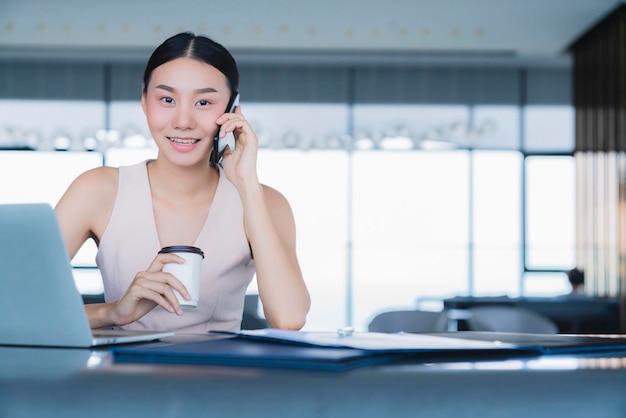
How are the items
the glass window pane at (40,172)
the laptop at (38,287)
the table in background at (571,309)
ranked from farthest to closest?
1. the glass window pane at (40,172)
2. the table in background at (571,309)
3. the laptop at (38,287)

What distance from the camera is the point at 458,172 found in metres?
9.48

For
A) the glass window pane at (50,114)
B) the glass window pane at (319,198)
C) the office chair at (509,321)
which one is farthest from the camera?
the glass window pane at (319,198)

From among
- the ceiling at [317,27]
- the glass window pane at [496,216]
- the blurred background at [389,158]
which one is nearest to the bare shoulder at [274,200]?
the ceiling at [317,27]

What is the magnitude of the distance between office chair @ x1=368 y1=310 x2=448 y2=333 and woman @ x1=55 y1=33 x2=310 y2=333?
2.14 metres

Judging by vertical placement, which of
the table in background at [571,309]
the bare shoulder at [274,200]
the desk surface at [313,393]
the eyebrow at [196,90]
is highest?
the eyebrow at [196,90]

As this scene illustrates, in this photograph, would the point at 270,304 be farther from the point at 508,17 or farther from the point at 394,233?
the point at 394,233

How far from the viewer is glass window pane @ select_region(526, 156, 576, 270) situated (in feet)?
30.6

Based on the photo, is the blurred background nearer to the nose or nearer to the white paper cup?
the nose

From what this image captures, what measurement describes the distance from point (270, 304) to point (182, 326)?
0.65 ft

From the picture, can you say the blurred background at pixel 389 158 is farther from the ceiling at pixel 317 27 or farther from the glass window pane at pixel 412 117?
the ceiling at pixel 317 27

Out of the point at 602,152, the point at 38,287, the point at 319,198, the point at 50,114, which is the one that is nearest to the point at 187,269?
the point at 38,287

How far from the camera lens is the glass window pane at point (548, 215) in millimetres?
9328

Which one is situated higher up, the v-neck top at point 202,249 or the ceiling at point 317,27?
the ceiling at point 317,27

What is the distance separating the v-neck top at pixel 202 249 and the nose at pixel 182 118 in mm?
190
